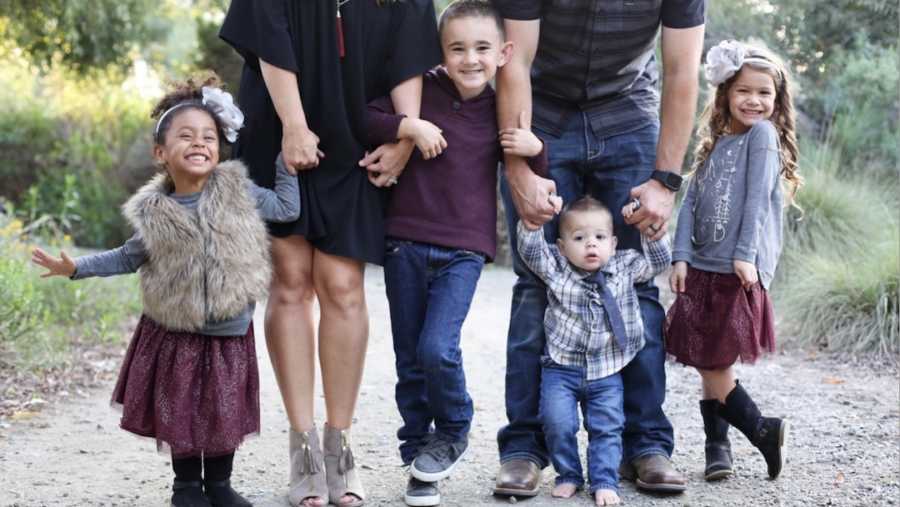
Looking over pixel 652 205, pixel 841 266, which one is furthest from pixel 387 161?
pixel 841 266

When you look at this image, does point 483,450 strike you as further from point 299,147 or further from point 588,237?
point 299,147

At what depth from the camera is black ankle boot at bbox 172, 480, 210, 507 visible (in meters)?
3.49

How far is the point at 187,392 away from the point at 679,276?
66.2 inches

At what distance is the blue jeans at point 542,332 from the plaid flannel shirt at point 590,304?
0.17 feet

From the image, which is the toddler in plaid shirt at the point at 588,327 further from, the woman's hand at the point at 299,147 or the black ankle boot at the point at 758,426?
the woman's hand at the point at 299,147

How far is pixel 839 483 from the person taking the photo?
13.2ft

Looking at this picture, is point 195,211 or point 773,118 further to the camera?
point 773,118

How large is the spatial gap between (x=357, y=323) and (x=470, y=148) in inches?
26.2

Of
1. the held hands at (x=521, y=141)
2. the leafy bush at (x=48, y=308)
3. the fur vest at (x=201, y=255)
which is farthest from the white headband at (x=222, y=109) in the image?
the leafy bush at (x=48, y=308)

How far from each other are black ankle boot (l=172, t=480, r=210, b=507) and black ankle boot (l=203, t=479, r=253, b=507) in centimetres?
3

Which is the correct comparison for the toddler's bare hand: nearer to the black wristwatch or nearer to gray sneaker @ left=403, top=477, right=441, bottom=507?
the black wristwatch

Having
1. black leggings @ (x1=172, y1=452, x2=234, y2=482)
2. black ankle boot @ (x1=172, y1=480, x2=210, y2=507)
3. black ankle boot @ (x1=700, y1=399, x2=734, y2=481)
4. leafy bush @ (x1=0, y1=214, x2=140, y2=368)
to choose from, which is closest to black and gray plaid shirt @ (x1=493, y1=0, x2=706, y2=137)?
black ankle boot @ (x1=700, y1=399, x2=734, y2=481)

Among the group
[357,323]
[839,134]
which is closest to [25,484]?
[357,323]

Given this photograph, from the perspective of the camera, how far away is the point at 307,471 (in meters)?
3.56
